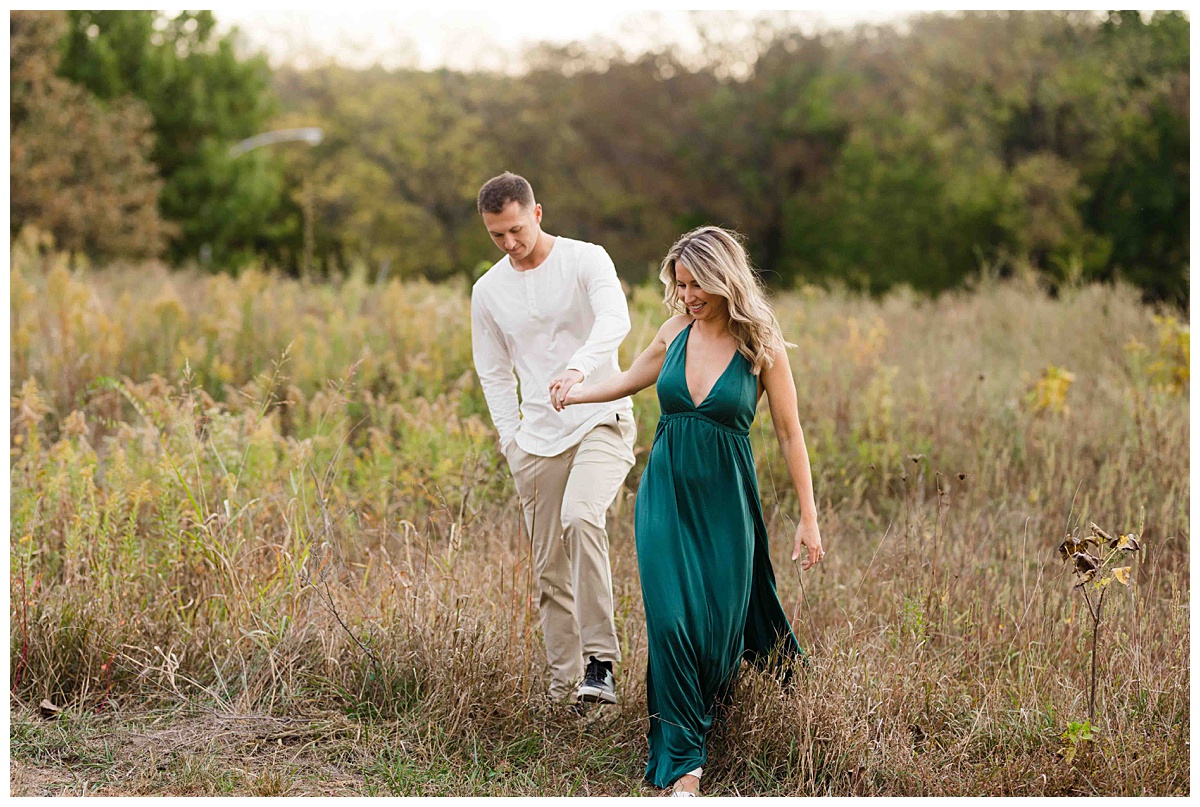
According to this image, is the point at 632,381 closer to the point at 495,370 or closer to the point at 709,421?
the point at 709,421

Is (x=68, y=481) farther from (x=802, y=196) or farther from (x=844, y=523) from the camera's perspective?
(x=802, y=196)

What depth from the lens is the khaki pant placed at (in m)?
4.25

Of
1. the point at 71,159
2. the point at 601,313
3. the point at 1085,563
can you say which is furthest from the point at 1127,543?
the point at 71,159

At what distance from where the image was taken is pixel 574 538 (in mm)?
4234

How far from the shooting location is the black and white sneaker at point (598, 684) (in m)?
4.20

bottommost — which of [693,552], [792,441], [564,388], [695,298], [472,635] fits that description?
[472,635]

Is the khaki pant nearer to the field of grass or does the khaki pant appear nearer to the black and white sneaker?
the black and white sneaker

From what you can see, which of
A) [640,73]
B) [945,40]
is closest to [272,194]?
[640,73]

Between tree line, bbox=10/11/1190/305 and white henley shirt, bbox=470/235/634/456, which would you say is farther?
tree line, bbox=10/11/1190/305

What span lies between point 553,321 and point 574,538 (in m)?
0.86

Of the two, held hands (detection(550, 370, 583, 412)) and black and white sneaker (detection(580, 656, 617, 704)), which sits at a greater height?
held hands (detection(550, 370, 583, 412))

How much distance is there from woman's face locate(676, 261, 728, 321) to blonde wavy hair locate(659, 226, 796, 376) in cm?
2

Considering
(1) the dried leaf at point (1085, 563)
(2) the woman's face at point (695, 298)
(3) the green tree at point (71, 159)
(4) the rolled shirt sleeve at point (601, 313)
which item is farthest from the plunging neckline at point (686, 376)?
(3) the green tree at point (71, 159)

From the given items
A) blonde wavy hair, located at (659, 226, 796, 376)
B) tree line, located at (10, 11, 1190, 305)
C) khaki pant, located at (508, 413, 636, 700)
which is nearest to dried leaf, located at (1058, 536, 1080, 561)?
blonde wavy hair, located at (659, 226, 796, 376)
